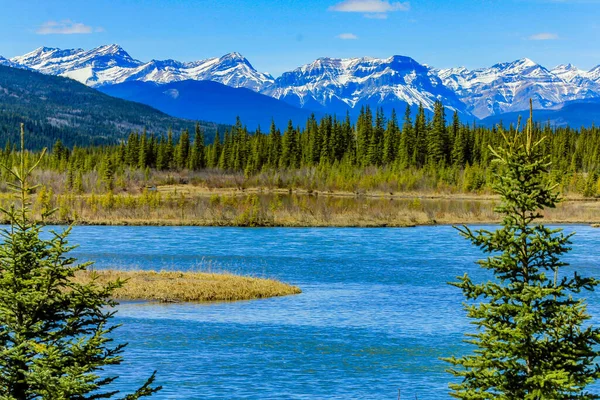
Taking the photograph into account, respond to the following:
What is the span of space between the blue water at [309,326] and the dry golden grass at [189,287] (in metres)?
1.08

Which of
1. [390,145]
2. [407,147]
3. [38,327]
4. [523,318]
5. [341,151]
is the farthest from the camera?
[341,151]

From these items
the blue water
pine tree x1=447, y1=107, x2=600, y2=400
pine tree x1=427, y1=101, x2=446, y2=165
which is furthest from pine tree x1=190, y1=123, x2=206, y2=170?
pine tree x1=447, y1=107, x2=600, y2=400

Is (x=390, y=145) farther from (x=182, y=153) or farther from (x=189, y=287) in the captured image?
(x=189, y=287)

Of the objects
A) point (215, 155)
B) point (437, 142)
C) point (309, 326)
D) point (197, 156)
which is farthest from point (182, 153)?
point (309, 326)

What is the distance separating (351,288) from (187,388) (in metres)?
21.4

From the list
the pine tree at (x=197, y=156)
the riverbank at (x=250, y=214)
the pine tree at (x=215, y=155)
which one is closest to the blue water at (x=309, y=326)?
the riverbank at (x=250, y=214)

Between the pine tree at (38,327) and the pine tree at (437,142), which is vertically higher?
the pine tree at (437,142)

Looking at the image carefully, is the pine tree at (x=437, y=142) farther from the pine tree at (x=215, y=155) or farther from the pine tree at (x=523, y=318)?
the pine tree at (x=523, y=318)

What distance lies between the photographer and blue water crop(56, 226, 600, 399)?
88.7 ft

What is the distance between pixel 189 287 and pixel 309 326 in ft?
27.4

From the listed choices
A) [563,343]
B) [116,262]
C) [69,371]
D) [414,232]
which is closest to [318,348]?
[563,343]

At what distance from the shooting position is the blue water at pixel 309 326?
2703cm

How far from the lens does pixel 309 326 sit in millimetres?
35219

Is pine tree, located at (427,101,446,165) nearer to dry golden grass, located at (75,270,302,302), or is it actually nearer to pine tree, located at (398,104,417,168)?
pine tree, located at (398,104,417,168)
